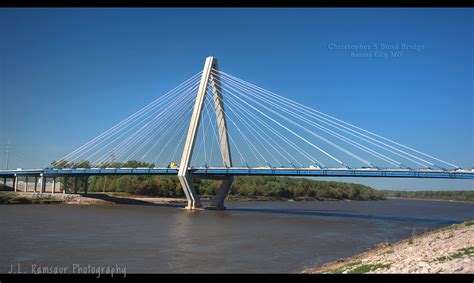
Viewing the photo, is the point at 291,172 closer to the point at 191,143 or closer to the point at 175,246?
the point at 191,143

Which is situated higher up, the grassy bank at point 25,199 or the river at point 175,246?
the river at point 175,246

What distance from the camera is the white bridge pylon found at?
3447 centimetres

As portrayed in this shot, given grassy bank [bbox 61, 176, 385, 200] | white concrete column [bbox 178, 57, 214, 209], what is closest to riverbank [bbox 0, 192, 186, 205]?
grassy bank [bbox 61, 176, 385, 200]

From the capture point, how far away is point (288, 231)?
2170cm

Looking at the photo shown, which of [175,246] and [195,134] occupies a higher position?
[195,134]

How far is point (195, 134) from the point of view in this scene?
34.3 m

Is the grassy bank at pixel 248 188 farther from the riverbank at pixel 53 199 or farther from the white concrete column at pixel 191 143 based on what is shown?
the white concrete column at pixel 191 143

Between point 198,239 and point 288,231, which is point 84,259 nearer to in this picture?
point 198,239

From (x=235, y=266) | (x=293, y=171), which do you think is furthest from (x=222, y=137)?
(x=235, y=266)

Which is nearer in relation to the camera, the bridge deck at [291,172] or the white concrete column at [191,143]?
the bridge deck at [291,172]

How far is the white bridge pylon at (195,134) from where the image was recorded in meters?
34.5

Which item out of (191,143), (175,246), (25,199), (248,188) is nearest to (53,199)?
(25,199)

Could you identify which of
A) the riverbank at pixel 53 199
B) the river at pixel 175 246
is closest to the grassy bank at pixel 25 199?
the riverbank at pixel 53 199

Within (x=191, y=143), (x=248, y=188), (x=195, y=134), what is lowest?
(x=248, y=188)
